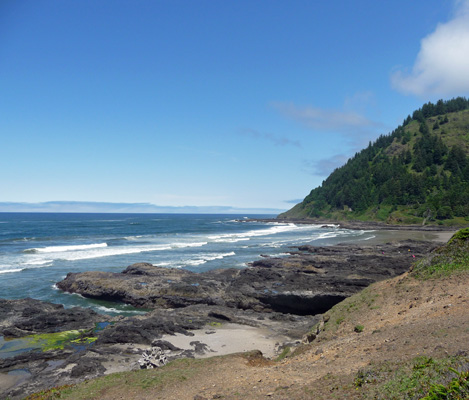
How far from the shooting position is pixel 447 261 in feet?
61.6

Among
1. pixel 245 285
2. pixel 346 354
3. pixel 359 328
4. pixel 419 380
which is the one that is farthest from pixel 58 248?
pixel 419 380

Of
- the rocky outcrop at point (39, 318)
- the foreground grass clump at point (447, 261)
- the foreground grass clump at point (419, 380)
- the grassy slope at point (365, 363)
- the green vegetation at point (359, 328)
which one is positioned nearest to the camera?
the foreground grass clump at point (419, 380)

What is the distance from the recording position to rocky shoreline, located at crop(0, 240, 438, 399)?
56.4 feet

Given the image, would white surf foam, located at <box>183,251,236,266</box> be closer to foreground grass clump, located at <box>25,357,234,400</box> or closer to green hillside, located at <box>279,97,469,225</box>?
foreground grass clump, located at <box>25,357,234,400</box>

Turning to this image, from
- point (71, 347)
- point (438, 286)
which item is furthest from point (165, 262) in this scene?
point (438, 286)

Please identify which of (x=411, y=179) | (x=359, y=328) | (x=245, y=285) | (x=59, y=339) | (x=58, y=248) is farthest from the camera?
(x=411, y=179)

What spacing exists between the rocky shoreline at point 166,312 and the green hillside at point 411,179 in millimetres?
86842

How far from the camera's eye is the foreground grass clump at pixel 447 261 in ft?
59.0

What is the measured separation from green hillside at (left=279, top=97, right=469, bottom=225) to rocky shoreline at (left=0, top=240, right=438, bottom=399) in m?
86.8

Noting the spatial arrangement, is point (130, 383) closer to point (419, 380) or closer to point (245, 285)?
point (419, 380)

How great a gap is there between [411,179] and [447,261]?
12682cm

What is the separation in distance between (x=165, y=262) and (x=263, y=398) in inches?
1704

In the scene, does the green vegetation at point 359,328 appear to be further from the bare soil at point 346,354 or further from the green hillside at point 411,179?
the green hillside at point 411,179

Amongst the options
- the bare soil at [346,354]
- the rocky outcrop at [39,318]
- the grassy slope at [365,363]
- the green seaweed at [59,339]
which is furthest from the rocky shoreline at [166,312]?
the bare soil at [346,354]
